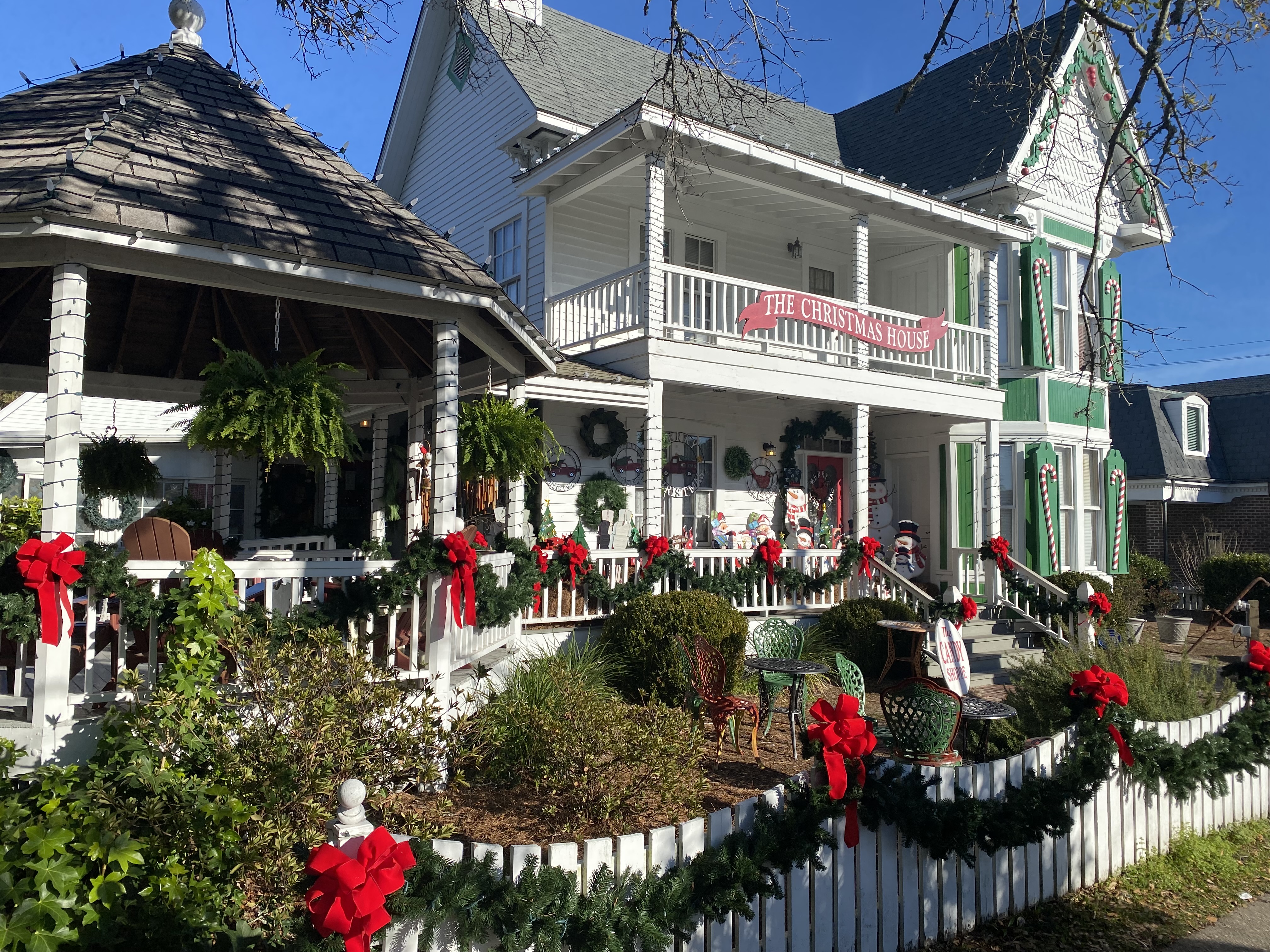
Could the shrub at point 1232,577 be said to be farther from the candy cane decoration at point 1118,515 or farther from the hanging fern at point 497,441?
the hanging fern at point 497,441

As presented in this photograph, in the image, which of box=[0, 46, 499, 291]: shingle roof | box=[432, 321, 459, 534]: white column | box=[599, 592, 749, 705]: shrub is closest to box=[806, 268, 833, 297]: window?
box=[599, 592, 749, 705]: shrub

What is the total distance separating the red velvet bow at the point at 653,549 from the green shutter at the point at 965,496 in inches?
280

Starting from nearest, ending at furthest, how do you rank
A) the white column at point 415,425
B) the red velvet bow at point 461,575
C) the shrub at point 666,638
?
the red velvet bow at point 461,575 < the shrub at point 666,638 < the white column at point 415,425

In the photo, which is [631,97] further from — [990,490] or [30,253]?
[30,253]

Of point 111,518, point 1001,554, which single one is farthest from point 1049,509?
point 111,518

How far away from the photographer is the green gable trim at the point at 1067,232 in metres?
16.4

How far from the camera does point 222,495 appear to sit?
10195 millimetres

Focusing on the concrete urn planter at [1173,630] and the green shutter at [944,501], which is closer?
the concrete urn planter at [1173,630]

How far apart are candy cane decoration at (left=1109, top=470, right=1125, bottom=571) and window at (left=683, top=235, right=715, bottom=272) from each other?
9.30m

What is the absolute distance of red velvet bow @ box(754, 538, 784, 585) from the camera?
38.1 ft

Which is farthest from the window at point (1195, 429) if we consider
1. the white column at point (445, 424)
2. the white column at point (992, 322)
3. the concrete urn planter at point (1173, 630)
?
the white column at point (445, 424)

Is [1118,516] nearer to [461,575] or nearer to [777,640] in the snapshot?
[777,640]

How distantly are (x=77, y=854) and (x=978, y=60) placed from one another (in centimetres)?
1945

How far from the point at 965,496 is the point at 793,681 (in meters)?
9.58
